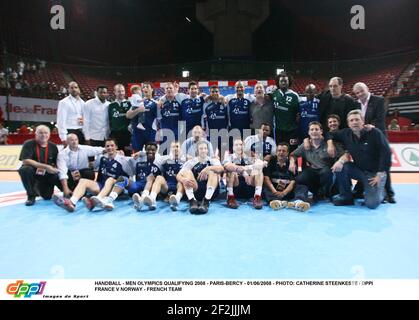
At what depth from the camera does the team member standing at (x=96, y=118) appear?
5.71 metres

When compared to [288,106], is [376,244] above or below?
below

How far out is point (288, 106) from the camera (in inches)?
208

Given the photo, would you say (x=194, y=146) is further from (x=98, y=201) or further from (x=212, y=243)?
(x=212, y=243)

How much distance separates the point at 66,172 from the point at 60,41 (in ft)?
56.1

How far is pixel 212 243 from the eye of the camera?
2.91 meters

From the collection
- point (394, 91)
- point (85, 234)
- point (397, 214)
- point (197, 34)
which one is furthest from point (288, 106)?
point (197, 34)

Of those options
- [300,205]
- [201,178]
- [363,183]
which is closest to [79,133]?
[201,178]

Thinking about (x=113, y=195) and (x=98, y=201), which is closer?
(x=98, y=201)

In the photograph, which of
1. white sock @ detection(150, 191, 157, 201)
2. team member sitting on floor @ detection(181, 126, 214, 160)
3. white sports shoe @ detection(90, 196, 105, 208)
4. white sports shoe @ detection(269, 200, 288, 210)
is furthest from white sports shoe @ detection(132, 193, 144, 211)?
white sports shoe @ detection(269, 200, 288, 210)

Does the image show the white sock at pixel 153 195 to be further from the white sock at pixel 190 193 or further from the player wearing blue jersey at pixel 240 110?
the player wearing blue jersey at pixel 240 110

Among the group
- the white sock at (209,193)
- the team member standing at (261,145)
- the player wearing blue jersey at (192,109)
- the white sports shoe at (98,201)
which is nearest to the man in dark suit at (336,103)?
the team member standing at (261,145)

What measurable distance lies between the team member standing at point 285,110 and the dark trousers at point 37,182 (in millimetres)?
4082

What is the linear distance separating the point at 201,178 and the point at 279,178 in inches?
51.5
